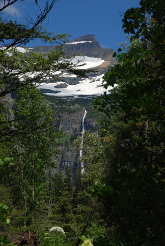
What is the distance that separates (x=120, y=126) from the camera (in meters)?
20.3

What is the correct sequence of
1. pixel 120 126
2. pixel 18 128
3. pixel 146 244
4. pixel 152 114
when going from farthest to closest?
pixel 120 126 → pixel 18 128 → pixel 152 114 → pixel 146 244

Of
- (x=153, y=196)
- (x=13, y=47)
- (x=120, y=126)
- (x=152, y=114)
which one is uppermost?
(x=13, y=47)

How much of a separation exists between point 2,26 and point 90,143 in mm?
26128

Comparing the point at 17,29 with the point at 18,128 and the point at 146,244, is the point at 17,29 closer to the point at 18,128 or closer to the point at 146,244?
the point at 18,128

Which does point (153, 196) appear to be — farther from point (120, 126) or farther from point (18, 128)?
point (120, 126)

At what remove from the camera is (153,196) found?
3.23 meters

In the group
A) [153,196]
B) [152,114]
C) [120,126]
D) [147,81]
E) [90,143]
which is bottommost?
[90,143]

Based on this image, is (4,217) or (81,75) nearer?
(4,217)

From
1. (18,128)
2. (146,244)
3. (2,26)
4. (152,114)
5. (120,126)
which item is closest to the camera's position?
(146,244)

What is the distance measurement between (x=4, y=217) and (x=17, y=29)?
20.1ft

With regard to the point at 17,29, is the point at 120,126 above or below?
below

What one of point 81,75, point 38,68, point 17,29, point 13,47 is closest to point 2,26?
point 17,29

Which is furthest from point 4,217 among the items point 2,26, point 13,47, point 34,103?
point 34,103

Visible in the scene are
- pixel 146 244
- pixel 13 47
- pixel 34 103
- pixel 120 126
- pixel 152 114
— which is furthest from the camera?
pixel 34 103
